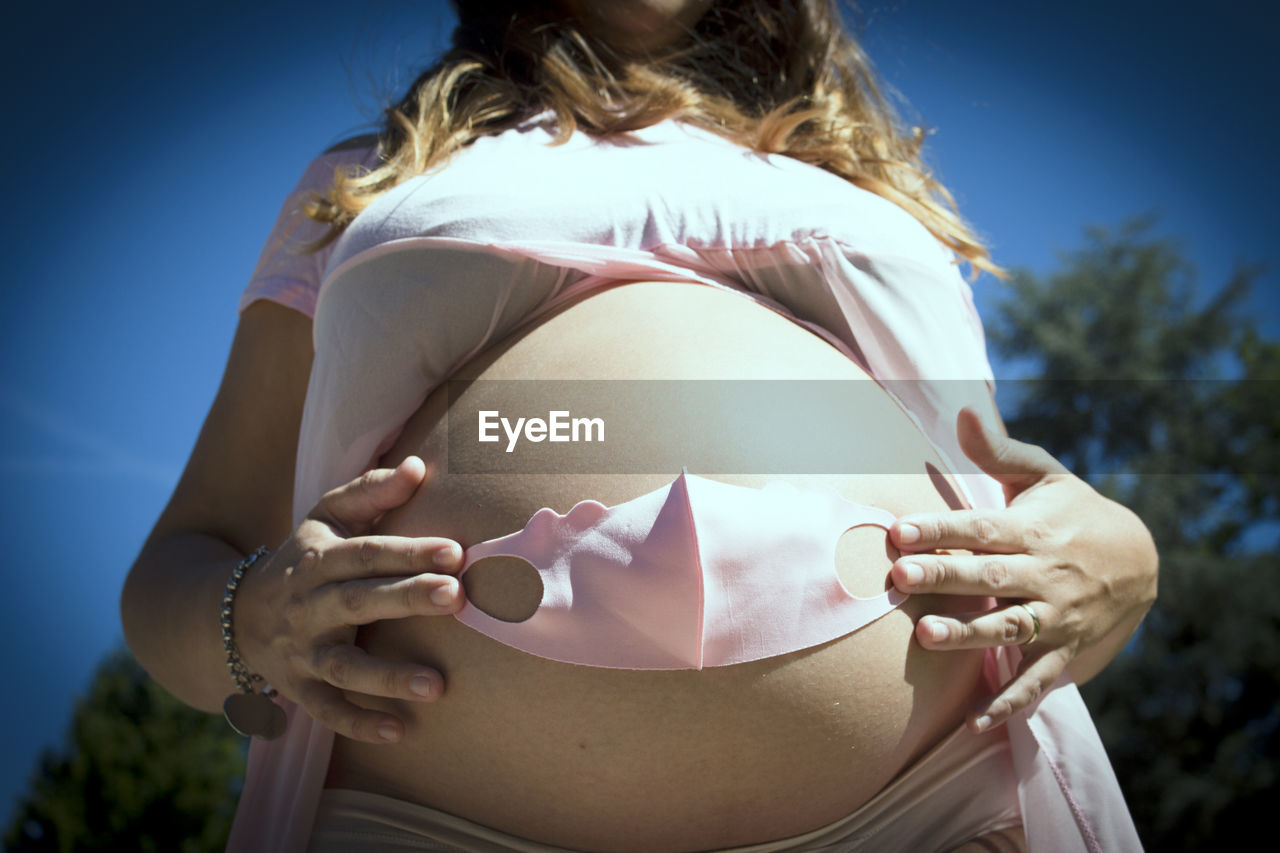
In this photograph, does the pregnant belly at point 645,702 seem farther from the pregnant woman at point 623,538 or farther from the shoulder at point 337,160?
the shoulder at point 337,160

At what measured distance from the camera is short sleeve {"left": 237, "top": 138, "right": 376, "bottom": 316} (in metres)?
Answer: 1.04

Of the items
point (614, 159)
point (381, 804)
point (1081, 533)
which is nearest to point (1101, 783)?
point (1081, 533)

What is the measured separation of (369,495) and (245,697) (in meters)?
0.24

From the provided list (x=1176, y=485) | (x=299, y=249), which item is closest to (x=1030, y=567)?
(x=299, y=249)

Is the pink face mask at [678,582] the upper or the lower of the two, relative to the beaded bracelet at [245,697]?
upper

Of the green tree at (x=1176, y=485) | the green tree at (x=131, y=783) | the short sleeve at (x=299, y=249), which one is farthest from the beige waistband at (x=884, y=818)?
the green tree at (x=131, y=783)

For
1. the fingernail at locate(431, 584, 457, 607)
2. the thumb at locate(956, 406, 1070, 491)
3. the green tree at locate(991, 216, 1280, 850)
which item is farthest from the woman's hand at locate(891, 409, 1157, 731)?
the green tree at locate(991, 216, 1280, 850)

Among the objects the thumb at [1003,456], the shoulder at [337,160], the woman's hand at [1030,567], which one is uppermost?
the shoulder at [337,160]

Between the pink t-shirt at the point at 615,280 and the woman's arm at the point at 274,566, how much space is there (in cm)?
7

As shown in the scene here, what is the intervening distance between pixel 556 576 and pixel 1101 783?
51 centimetres

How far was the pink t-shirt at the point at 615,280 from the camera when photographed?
2.70 feet

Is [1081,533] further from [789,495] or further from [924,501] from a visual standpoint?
[789,495]

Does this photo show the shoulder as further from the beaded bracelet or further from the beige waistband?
the beige waistband

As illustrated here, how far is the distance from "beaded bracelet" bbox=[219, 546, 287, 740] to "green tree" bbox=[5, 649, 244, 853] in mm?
15128
